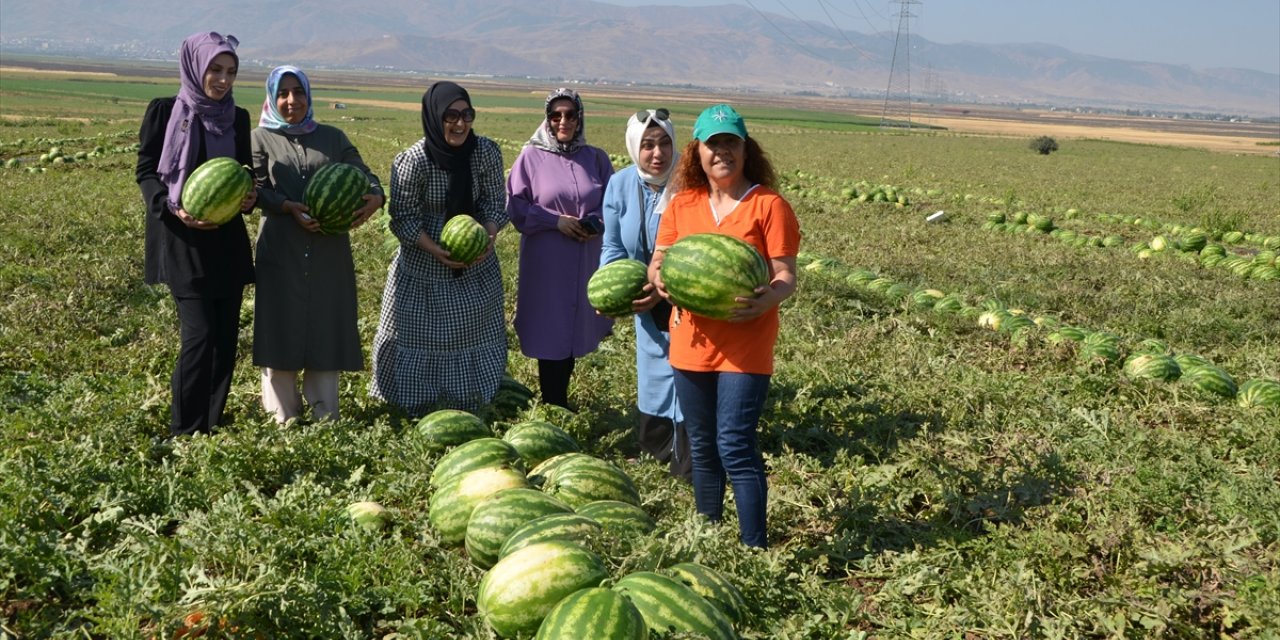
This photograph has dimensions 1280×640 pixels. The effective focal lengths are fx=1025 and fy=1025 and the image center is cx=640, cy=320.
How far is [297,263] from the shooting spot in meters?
5.64

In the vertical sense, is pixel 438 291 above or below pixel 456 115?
below

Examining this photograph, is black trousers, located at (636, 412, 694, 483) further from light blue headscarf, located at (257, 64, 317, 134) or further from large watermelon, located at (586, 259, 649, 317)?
light blue headscarf, located at (257, 64, 317, 134)

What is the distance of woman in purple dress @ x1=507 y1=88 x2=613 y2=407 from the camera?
20.1 ft

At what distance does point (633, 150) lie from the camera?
5453 mm

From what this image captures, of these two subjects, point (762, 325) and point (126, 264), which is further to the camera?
point (126, 264)

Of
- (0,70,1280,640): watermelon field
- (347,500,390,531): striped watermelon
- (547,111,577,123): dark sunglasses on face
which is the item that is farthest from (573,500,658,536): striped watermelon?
(547,111,577,123): dark sunglasses on face

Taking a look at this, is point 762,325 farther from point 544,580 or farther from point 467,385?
point 467,385

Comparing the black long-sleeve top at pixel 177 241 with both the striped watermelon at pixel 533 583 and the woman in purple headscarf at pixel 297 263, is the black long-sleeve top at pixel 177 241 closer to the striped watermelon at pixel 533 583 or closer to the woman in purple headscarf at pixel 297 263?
the woman in purple headscarf at pixel 297 263

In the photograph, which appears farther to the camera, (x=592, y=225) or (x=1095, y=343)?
(x=1095, y=343)

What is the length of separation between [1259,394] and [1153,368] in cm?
65

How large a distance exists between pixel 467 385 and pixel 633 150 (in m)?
1.83

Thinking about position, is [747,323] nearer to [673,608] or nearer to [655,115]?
[673,608]

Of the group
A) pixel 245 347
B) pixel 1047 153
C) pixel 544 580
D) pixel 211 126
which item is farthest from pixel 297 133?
pixel 1047 153

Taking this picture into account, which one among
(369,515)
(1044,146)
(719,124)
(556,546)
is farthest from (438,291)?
(1044,146)
